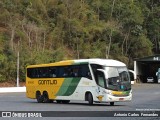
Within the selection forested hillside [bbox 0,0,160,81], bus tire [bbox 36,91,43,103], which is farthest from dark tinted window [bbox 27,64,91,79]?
forested hillside [bbox 0,0,160,81]

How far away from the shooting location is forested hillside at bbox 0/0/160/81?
56.8 m

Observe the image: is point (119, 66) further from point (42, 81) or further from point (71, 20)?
point (71, 20)

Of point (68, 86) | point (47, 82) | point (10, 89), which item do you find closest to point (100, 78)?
point (68, 86)

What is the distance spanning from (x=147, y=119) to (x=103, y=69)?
10137mm

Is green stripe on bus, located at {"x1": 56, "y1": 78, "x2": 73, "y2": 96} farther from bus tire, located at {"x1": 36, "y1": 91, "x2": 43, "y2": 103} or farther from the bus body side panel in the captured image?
bus tire, located at {"x1": 36, "y1": 91, "x2": 43, "y2": 103}

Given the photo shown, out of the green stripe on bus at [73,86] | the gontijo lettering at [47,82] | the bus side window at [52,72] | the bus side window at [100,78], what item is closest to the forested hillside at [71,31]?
the gontijo lettering at [47,82]

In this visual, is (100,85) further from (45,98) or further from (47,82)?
(45,98)

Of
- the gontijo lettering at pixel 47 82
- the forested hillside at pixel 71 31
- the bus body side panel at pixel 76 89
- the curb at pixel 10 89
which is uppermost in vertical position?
the forested hillside at pixel 71 31

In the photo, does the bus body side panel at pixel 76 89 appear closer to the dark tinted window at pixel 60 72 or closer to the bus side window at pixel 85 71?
the bus side window at pixel 85 71

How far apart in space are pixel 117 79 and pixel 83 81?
7.47ft

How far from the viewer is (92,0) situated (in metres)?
76.1

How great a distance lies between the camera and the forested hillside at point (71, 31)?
56806mm

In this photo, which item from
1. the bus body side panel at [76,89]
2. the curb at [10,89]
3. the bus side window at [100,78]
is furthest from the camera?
Result: the curb at [10,89]

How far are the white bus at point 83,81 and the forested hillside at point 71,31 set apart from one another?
23.6 m
